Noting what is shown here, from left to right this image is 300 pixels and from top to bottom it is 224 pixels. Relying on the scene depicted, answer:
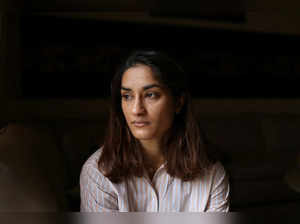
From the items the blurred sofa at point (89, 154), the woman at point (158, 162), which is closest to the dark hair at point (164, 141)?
the woman at point (158, 162)

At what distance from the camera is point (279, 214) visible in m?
0.17

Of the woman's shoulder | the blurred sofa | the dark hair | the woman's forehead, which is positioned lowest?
the blurred sofa

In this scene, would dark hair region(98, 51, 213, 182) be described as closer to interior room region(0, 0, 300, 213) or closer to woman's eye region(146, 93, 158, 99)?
woman's eye region(146, 93, 158, 99)

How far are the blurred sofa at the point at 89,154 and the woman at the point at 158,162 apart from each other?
8cm

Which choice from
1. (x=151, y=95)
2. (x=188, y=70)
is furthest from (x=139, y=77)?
(x=188, y=70)

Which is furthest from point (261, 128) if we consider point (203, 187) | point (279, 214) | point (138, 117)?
point (279, 214)

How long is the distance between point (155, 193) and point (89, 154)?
0.48 metres

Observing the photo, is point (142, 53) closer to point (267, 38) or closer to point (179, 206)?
point (179, 206)

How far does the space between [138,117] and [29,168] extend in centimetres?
20

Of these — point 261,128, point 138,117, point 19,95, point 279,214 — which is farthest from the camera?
point 261,128

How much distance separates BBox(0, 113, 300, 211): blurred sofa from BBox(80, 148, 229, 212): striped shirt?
6 cm

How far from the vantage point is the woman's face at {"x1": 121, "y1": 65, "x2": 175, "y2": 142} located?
1.33 feet

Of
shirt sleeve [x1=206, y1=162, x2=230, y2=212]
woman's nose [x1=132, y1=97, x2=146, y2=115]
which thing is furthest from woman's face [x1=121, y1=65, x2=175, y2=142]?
shirt sleeve [x1=206, y1=162, x2=230, y2=212]

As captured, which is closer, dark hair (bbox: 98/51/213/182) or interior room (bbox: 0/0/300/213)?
dark hair (bbox: 98/51/213/182)
